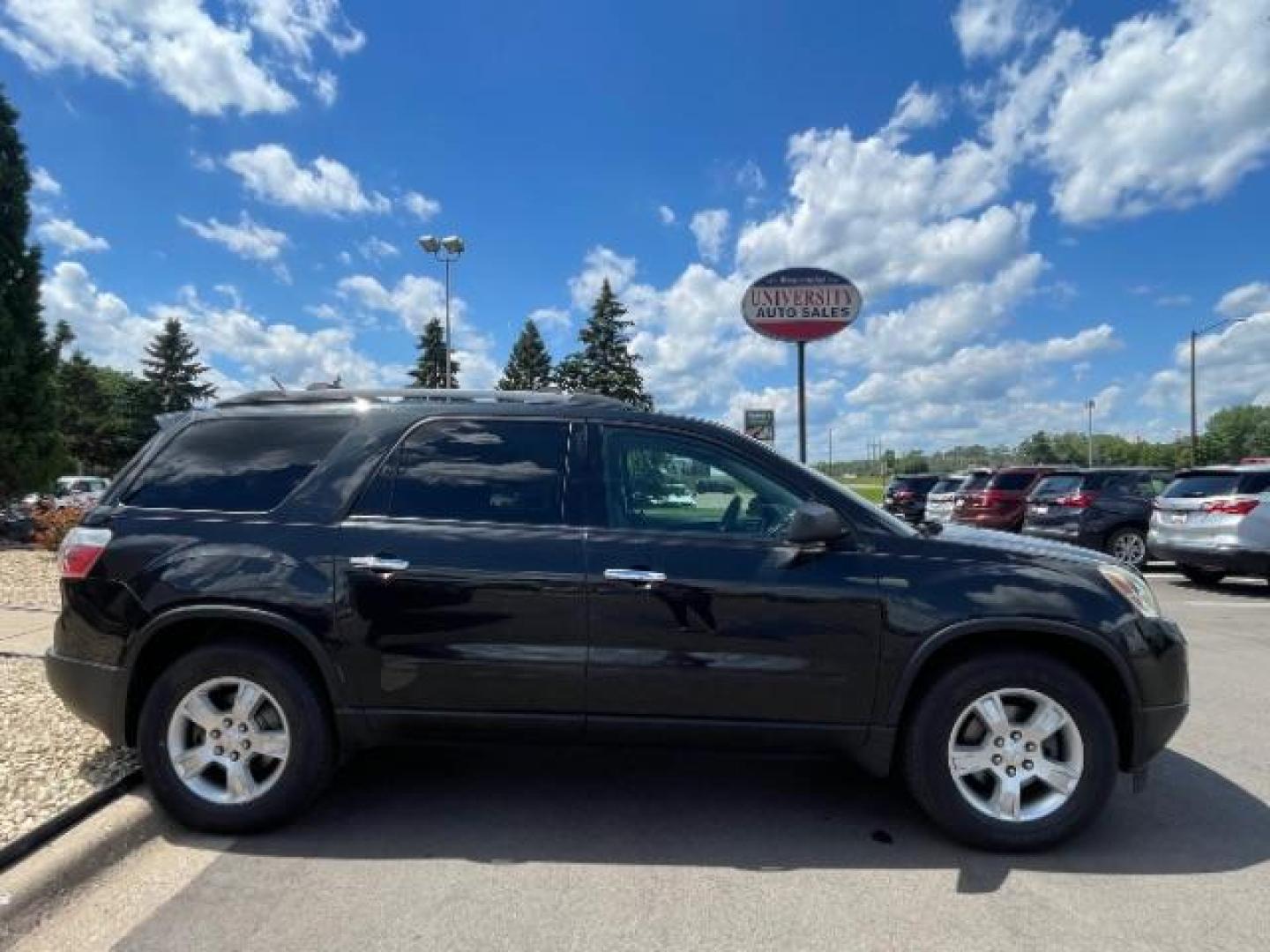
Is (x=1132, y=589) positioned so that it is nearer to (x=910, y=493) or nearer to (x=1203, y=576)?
(x=1203, y=576)

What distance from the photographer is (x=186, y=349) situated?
214ft

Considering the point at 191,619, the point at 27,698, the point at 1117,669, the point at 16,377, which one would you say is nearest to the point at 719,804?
the point at 1117,669

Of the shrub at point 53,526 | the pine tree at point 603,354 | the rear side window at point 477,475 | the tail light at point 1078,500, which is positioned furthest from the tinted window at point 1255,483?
the pine tree at point 603,354

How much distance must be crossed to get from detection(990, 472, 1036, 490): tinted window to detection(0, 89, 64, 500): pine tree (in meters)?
17.8

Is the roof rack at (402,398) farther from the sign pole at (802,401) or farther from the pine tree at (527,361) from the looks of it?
the pine tree at (527,361)

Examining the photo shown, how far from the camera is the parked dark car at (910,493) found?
2369 cm

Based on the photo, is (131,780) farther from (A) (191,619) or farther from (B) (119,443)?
(B) (119,443)

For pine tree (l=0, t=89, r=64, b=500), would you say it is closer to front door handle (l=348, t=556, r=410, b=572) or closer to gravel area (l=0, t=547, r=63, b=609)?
gravel area (l=0, t=547, r=63, b=609)

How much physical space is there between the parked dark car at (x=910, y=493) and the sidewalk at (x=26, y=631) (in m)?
19.4

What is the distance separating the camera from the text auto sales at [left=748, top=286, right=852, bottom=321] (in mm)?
15875

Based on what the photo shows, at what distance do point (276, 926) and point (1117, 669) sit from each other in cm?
340

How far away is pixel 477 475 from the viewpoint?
13.0ft

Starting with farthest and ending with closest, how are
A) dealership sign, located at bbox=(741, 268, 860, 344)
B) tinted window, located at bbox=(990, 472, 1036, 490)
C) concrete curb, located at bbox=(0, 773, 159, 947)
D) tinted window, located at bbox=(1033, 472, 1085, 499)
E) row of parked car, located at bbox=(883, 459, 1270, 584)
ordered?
1. tinted window, located at bbox=(990, 472, 1036, 490)
2. dealership sign, located at bbox=(741, 268, 860, 344)
3. tinted window, located at bbox=(1033, 472, 1085, 499)
4. row of parked car, located at bbox=(883, 459, 1270, 584)
5. concrete curb, located at bbox=(0, 773, 159, 947)

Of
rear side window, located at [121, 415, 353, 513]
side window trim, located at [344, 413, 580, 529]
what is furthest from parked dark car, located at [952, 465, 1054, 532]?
rear side window, located at [121, 415, 353, 513]
